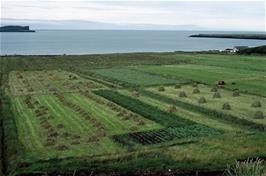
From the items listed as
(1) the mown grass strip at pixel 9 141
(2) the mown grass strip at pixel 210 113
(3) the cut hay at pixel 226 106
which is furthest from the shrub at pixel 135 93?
(1) the mown grass strip at pixel 9 141

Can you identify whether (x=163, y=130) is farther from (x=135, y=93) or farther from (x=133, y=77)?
(x=133, y=77)

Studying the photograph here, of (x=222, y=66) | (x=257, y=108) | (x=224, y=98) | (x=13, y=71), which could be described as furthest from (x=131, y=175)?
(x=222, y=66)

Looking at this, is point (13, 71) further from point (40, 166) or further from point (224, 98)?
point (40, 166)

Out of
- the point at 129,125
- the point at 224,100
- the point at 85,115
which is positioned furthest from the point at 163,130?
the point at 224,100

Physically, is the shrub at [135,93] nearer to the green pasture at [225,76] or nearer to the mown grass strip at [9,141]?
the green pasture at [225,76]

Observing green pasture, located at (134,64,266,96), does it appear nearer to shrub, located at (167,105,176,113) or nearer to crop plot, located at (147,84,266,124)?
crop plot, located at (147,84,266,124)

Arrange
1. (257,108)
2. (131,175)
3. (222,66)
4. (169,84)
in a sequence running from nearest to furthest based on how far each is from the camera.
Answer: (131,175)
(257,108)
(169,84)
(222,66)
